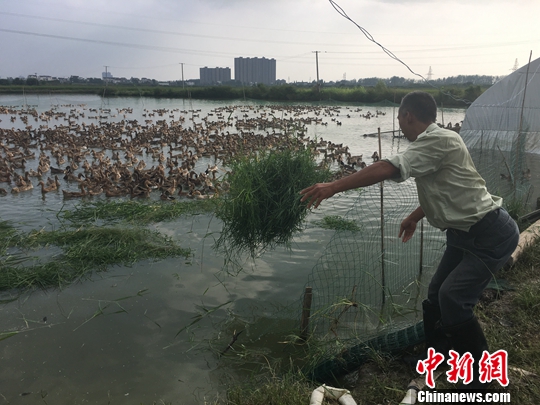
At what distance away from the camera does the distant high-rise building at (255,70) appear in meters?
83.8

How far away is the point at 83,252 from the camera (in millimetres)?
7355

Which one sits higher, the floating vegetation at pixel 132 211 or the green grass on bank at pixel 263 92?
the green grass on bank at pixel 263 92

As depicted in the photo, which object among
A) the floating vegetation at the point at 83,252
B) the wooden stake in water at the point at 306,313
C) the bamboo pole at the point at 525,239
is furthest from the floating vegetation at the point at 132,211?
the bamboo pole at the point at 525,239

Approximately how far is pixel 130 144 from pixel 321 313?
55.7 ft

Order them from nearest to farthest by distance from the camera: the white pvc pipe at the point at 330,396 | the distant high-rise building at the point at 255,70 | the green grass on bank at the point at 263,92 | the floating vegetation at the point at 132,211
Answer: the white pvc pipe at the point at 330,396 < the floating vegetation at the point at 132,211 < the green grass on bank at the point at 263,92 < the distant high-rise building at the point at 255,70

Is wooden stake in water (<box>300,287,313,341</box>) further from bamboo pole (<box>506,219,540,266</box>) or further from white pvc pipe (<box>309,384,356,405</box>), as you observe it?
bamboo pole (<box>506,219,540,266</box>)

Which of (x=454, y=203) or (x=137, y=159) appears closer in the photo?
(x=454, y=203)

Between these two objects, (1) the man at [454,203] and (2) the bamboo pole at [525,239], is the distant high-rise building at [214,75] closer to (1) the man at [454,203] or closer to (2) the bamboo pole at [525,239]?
(2) the bamboo pole at [525,239]

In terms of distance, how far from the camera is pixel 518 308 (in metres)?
4.73

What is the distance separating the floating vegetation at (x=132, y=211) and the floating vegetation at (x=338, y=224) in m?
2.54

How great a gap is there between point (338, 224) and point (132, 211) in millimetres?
4864

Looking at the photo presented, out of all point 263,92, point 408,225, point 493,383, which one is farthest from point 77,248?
point 263,92

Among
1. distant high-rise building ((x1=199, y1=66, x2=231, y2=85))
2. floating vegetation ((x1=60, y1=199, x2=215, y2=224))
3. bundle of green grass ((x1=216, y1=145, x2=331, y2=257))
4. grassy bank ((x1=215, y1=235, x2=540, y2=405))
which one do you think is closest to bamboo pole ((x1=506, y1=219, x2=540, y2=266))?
grassy bank ((x1=215, y1=235, x2=540, y2=405))

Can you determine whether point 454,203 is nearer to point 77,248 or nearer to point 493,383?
point 493,383
